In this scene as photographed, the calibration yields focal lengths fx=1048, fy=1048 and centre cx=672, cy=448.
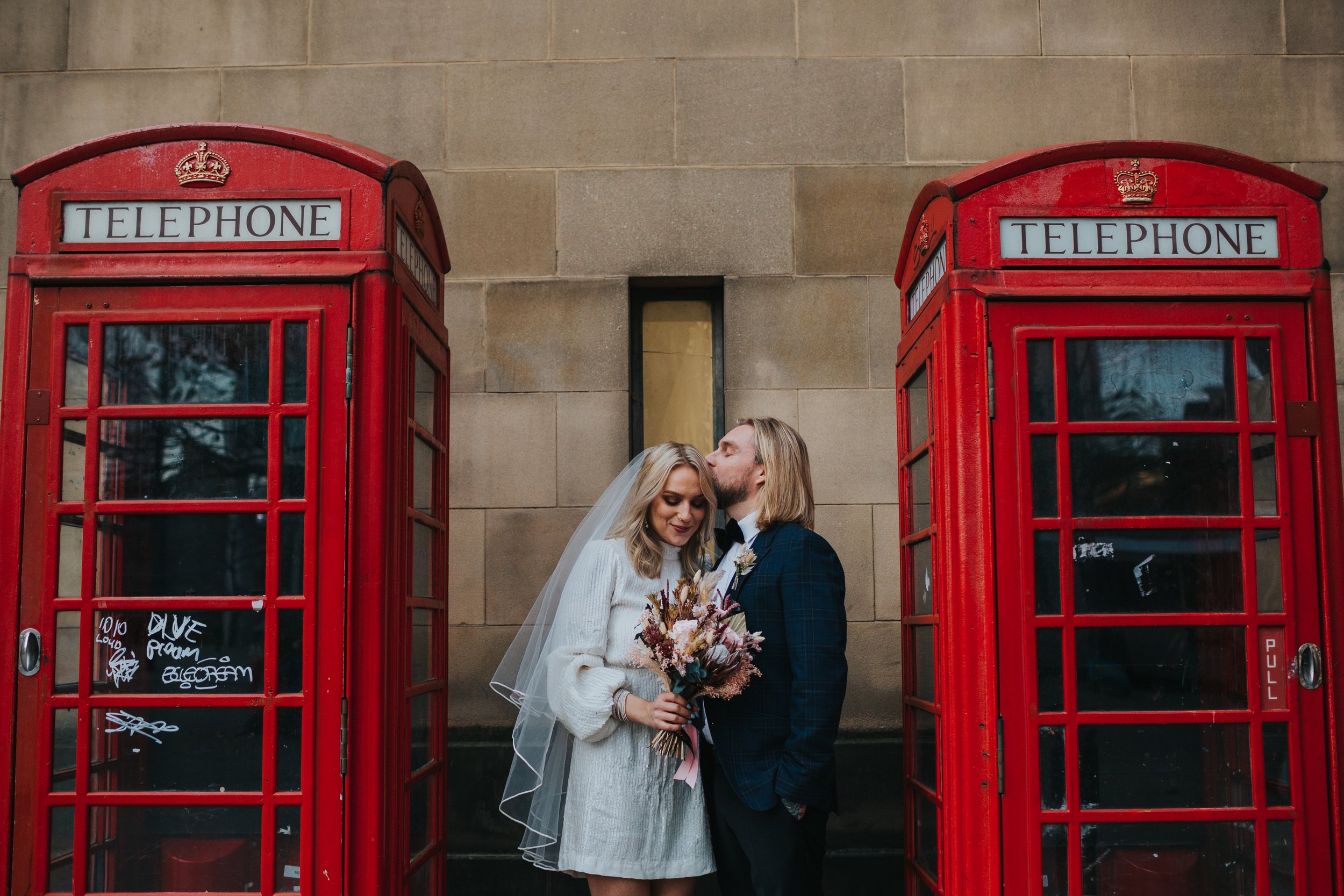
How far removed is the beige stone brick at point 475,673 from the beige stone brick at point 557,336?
1.21m

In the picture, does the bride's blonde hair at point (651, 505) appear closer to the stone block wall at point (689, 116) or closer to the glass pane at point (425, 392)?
the glass pane at point (425, 392)

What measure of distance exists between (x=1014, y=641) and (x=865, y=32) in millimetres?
3514

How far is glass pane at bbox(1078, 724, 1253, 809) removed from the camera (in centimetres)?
319

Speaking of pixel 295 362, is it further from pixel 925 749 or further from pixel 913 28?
pixel 913 28

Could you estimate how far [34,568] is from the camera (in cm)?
318

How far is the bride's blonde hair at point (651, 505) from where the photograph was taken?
3.45 m

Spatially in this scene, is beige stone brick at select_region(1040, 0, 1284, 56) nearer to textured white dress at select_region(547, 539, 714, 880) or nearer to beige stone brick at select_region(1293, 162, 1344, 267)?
beige stone brick at select_region(1293, 162, 1344, 267)

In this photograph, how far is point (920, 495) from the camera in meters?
3.82

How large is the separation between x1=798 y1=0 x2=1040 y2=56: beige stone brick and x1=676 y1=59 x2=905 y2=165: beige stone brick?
129 millimetres

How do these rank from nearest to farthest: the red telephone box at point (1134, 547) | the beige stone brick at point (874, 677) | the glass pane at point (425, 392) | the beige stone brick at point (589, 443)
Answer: the red telephone box at point (1134, 547) → the glass pane at point (425, 392) → the beige stone brick at point (874, 677) → the beige stone brick at point (589, 443)

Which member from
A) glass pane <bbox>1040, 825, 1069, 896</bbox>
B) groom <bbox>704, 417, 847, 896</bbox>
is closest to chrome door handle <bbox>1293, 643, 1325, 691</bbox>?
glass pane <bbox>1040, 825, 1069, 896</bbox>

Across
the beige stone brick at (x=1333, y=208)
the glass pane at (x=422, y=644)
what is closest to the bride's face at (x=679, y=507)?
the glass pane at (x=422, y=644)

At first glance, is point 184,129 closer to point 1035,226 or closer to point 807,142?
point 1035,226

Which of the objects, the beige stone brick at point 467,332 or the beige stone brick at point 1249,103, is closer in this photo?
the beige stone brick at point 467,332
